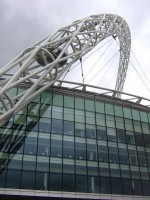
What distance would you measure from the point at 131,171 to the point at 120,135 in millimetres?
4331

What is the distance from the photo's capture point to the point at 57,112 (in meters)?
33.6

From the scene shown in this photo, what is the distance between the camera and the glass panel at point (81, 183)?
30078 millimetres

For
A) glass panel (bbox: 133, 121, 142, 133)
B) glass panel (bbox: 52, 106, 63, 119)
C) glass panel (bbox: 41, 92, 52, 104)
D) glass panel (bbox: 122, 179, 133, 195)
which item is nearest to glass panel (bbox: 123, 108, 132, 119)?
glass panel (bbox: 133, 121, 142, 133)

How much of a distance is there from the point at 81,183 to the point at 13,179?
691 cm

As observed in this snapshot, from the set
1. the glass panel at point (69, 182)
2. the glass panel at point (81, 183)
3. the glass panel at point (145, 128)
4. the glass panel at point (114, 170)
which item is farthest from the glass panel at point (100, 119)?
the glass panel at point (69, 182)

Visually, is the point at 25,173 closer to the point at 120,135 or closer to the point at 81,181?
the point at 81,181

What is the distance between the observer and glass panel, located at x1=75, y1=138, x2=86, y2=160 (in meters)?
32.0

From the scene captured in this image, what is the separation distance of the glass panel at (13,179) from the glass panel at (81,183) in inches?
Answer: 235

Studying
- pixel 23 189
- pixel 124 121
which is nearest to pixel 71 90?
pixel 124 121

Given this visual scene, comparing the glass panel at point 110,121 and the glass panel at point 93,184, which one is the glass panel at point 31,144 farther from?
the glass panel at point 110,121

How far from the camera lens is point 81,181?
100 feet

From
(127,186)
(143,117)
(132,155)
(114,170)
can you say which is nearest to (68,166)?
(114,170)

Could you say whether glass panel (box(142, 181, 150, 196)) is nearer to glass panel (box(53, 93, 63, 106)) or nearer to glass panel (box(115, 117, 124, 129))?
glass panel (box(115, 117, 124, 129))

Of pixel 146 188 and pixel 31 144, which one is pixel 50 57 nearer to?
pixel 31 144
